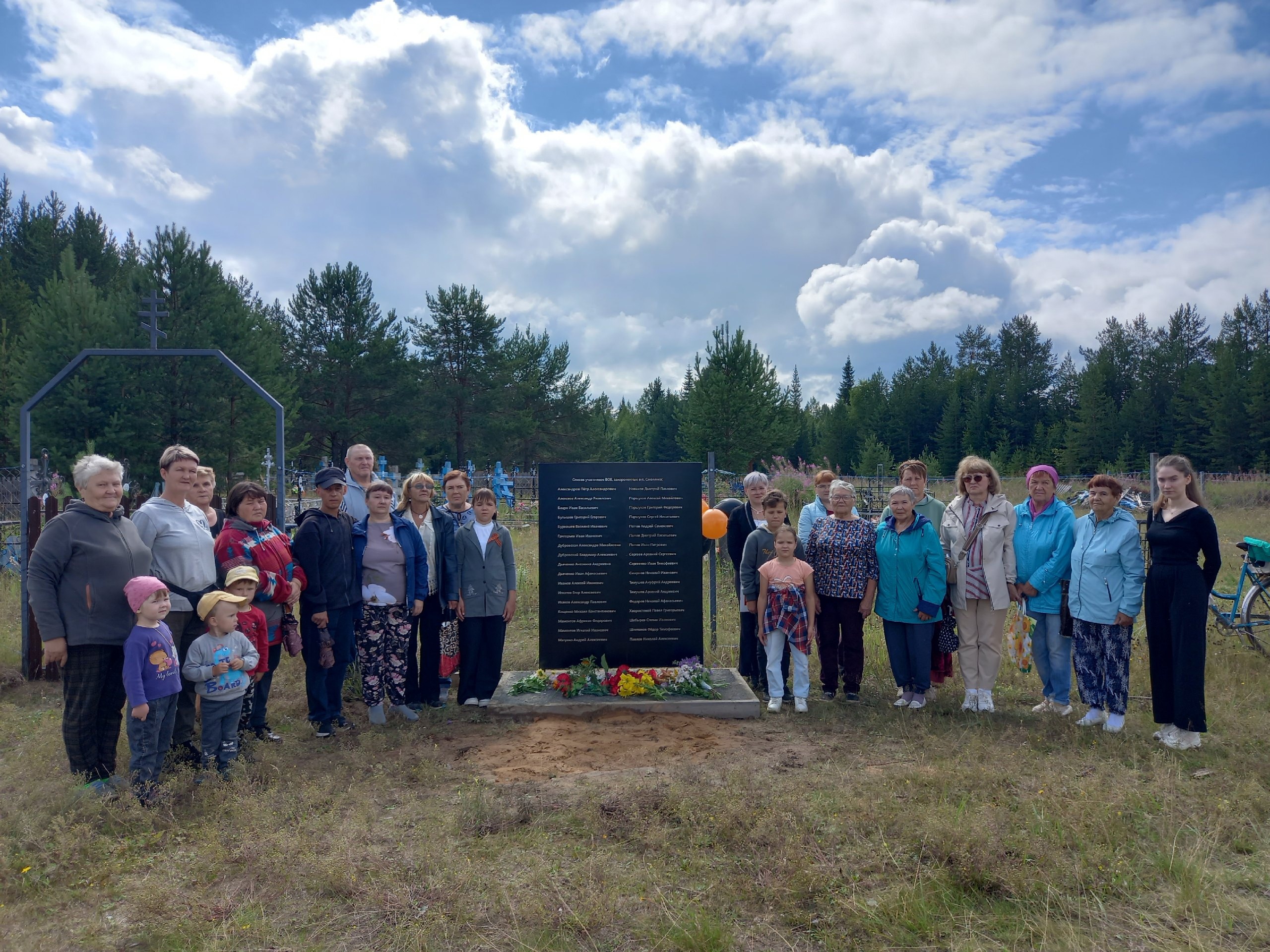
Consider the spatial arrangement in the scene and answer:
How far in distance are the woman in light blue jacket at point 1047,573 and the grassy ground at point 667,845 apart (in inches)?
18.4

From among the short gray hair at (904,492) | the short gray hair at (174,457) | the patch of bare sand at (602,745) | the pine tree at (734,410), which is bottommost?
the patch of bare sand at (602,745)

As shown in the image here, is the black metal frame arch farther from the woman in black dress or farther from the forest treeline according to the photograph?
the forest treeline

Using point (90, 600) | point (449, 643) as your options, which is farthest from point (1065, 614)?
point (90, 600)

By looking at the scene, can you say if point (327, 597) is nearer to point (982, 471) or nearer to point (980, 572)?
point (980, 572)

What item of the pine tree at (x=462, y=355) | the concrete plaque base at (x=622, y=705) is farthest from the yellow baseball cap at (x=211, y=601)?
the pine tree at (x=462, y=355)

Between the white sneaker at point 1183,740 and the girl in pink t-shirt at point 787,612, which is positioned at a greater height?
the girl in pink t-shirt at point 787,612

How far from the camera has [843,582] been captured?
6.26m

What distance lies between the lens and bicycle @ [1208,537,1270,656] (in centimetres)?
764

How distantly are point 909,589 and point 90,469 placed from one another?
5.46 meters

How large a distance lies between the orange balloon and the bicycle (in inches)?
180

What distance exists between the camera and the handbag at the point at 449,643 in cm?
613

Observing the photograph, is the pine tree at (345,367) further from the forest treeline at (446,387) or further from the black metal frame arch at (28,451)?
the black metal frame arch at (28,451)

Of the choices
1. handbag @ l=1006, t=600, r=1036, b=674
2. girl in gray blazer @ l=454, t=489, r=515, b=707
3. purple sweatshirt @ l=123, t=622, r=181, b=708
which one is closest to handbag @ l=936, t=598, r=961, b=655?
handbag @ l=1006, t=600, r=1036, b=674

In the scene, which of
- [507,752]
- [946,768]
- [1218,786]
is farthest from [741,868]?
[1218,786]
